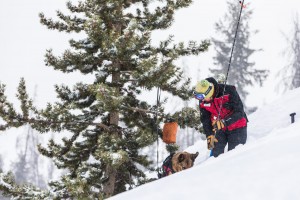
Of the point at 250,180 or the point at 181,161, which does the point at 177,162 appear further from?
the point at 250,180

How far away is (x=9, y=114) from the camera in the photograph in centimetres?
732

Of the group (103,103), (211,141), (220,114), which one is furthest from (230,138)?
(103,103)

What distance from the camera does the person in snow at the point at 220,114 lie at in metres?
7.30

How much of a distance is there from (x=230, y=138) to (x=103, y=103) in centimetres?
271

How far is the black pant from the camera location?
7496 millimetres

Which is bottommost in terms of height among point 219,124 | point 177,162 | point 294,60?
point 177,162

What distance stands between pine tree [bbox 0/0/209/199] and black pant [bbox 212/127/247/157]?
140 centimetres

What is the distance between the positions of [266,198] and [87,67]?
709cm

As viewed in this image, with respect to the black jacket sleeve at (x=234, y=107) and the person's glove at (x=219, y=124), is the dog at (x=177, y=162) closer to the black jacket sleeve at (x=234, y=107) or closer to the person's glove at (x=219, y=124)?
the person's glove at (x=219, y=124)

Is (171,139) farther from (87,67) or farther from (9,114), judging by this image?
(9,114)

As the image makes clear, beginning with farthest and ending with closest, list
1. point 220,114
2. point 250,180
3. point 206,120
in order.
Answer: point 206,120
point 220,114
point 250,180

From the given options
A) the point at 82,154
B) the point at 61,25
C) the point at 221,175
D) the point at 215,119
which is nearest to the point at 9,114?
the point at 82,154

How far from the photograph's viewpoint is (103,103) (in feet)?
24.4

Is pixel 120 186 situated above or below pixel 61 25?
below
